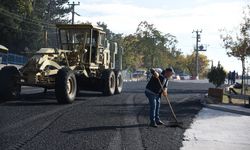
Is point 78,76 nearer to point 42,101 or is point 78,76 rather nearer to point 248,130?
point 42,101

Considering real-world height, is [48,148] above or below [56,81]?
below

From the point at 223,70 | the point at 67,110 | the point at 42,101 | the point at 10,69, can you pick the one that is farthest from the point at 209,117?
the point at 223,70

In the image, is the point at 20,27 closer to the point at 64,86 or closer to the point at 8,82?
the point at 8,82

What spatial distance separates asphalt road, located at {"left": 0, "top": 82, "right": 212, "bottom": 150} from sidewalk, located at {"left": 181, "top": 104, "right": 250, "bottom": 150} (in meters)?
0.28

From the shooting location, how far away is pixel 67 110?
1352 centimetres

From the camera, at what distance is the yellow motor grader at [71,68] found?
15.2 metres

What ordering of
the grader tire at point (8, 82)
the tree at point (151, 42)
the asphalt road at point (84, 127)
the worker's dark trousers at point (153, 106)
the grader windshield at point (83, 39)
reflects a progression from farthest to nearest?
the tree at point (151, 42) < the grader windshield at point (83, 39) < the grader tire at point (8, 82) < the worker's dark trousers at point (153, 106) < the asphalt road at point (84, 127)

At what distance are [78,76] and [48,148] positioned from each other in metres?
9.37

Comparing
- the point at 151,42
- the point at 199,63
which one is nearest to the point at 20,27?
the point at 151,42

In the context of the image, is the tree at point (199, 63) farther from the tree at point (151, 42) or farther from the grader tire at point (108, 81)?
the grader tire at point (108, 81)

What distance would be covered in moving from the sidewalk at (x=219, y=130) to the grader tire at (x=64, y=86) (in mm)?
4360

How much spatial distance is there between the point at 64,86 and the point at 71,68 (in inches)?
80.1

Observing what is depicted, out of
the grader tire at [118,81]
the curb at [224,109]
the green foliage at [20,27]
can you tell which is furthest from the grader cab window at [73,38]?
the green foliage at [20,27]

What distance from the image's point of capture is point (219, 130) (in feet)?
37.7
